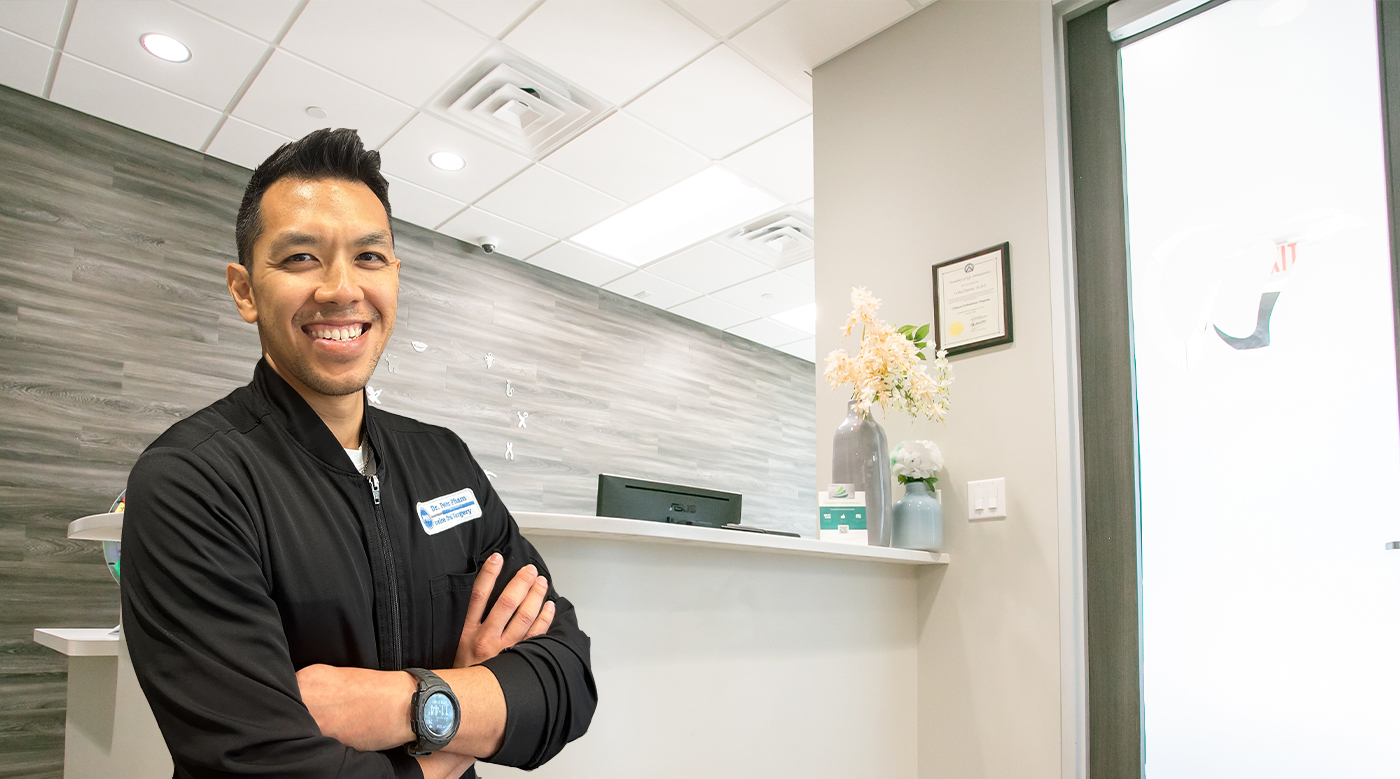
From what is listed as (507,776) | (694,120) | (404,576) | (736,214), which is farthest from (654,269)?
(404,576)

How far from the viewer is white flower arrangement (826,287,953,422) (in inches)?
94.5

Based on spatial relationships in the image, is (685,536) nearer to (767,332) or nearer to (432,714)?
(432,714)

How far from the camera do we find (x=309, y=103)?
353cm

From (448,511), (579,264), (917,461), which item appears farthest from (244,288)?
(579,264)

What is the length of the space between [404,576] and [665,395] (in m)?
4.85

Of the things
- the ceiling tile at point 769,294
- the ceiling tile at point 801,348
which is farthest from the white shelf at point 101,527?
the ceiling tile at point 801,348

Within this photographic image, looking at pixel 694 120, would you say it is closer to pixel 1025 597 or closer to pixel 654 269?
pixel 654 269

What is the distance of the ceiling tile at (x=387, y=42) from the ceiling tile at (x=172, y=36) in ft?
0.75

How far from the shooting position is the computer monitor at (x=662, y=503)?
2537 millimetres

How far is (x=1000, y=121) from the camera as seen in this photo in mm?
2658

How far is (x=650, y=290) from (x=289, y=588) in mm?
4735

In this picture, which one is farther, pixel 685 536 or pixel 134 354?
pixel 134 354

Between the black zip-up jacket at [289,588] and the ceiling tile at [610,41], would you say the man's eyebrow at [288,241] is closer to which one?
the black zip-up jacket at [289,588]

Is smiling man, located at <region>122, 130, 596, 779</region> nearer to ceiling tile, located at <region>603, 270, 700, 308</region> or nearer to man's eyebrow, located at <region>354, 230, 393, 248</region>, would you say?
man's eyebrow, located at <region>354, 230, 393, 248</region>
